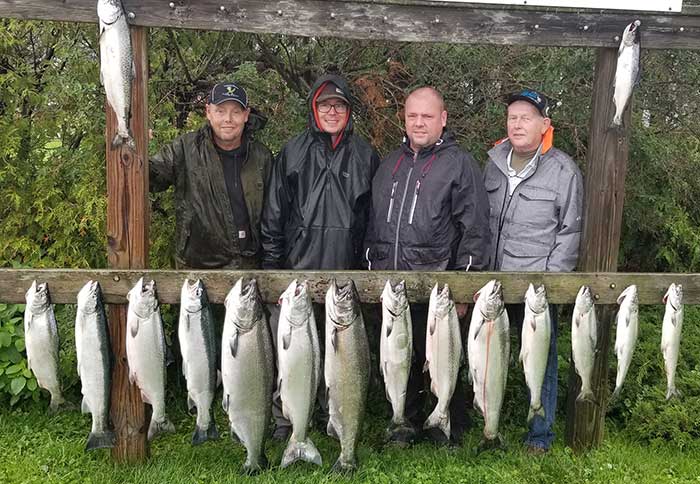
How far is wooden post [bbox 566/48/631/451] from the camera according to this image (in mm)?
3869

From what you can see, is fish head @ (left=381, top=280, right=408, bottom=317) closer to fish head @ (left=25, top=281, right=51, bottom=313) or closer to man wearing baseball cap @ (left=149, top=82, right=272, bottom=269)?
man wearing baseball cap @ (left=149, top=82, right=272, bottom=269)

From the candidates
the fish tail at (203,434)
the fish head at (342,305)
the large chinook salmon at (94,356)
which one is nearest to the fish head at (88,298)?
the large chinook salmon at (94,356)

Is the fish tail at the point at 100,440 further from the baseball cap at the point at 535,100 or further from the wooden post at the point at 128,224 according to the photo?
the baseball cap at the point at 535,100

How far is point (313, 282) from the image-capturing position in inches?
143

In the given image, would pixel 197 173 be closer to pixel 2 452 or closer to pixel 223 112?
pixel 223 112

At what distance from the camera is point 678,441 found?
14.5 ft

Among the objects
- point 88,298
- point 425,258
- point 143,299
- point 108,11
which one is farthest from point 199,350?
point 108,11

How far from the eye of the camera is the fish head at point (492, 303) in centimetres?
352

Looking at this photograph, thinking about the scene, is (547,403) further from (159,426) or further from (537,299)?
(159,426)

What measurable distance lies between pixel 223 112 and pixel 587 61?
2907mm

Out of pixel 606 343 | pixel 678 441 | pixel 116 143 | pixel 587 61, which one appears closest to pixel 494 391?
pixel 606 343

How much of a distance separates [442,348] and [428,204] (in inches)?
34.8

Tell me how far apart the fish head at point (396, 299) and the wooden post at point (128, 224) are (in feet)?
4.57

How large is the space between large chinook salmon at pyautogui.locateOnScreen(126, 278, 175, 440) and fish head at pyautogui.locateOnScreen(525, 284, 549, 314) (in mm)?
1969
